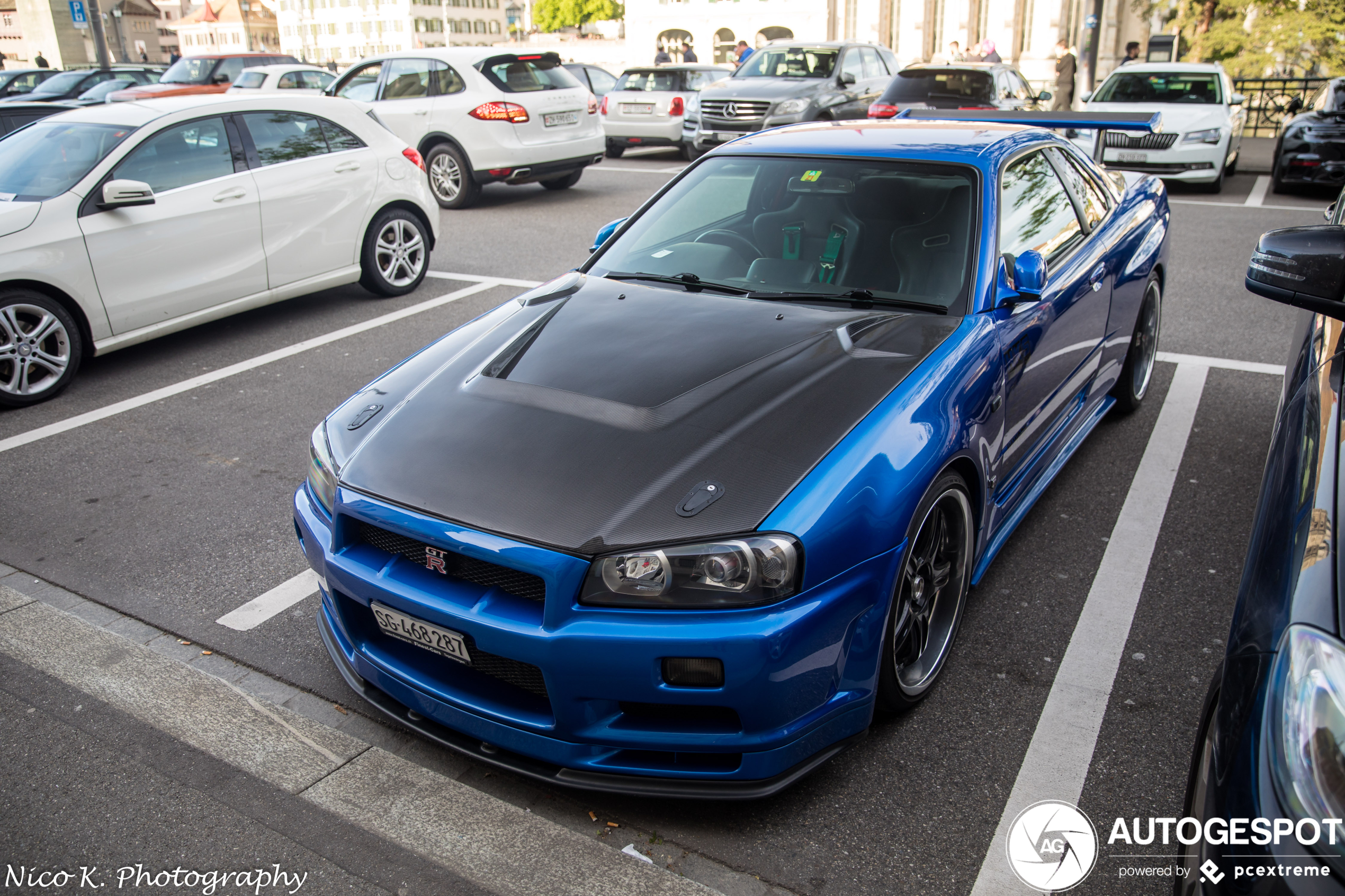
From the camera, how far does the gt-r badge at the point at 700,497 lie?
237cm

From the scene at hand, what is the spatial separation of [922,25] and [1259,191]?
59.8 metres

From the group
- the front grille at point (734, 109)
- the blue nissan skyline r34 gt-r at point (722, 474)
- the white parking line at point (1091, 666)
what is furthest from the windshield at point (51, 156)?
the front grille at point (734, 109)

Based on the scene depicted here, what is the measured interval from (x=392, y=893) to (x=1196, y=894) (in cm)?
171

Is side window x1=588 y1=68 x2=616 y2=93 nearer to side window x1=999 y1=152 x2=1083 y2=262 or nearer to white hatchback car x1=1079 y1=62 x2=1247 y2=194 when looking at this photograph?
white hatchback car x1=1079 y1=62 x2=1247 y2=194

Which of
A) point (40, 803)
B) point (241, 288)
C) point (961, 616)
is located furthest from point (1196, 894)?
point (241, 288)

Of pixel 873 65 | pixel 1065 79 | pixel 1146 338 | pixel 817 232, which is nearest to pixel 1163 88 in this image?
pixel 1065 79

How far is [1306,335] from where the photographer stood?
3.20 metres

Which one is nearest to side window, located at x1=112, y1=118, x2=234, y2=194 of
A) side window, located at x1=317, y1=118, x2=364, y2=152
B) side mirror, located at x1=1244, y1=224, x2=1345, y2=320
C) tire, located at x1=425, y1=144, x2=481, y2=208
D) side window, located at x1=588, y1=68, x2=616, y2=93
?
side window, located at x1=317, y1=118, x2=364, y2=152

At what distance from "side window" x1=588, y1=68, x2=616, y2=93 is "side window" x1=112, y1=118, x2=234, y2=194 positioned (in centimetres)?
1491

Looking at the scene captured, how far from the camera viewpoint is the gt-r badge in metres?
2.37

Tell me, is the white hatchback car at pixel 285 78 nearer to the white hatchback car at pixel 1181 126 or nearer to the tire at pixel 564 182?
the tire at pixel 564 182

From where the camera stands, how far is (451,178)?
38.4 feet

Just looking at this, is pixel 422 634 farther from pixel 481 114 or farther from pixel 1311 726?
pixel 481 114

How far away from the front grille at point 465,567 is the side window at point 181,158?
468cm
